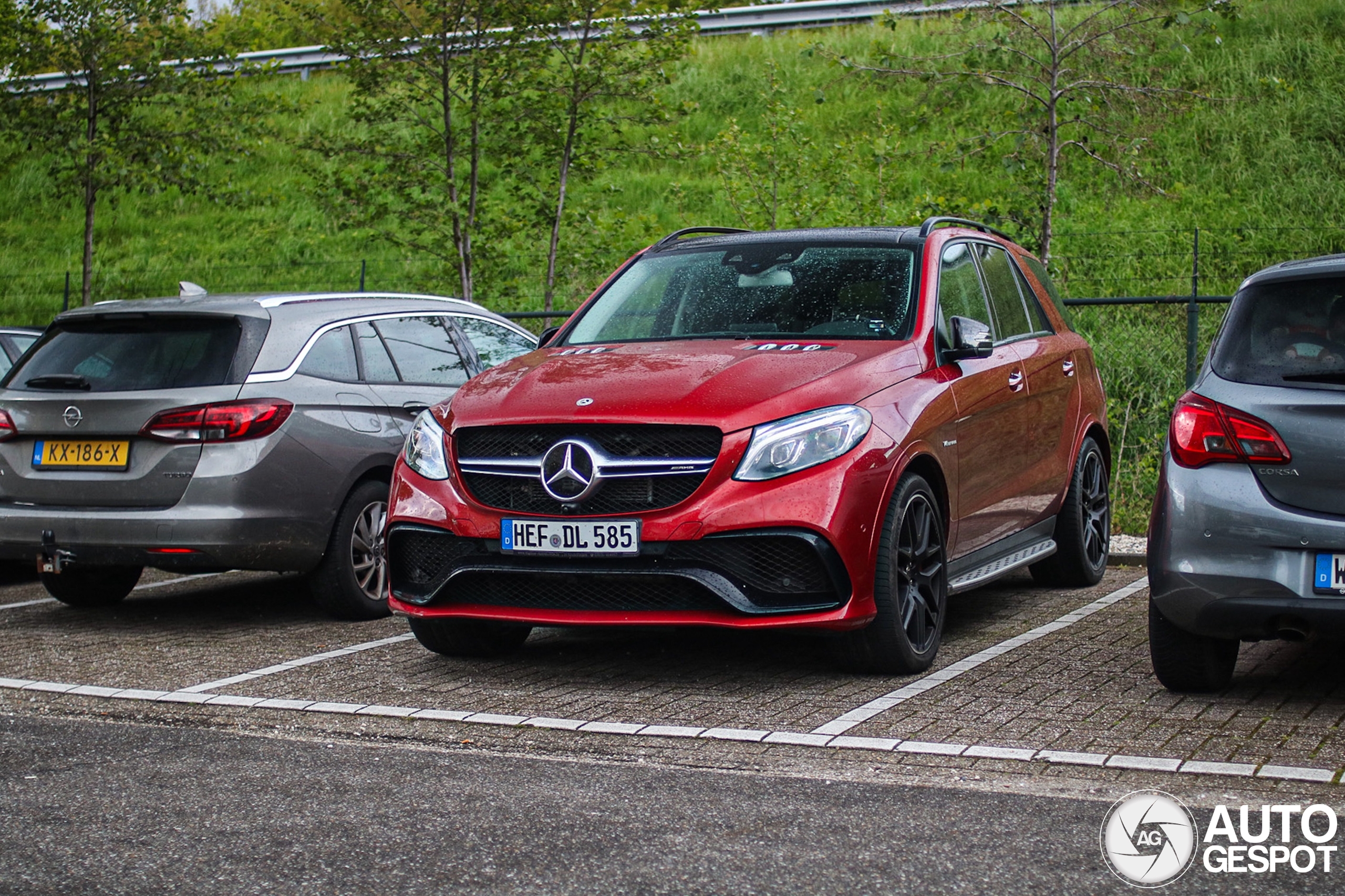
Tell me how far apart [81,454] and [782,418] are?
361 centimetres

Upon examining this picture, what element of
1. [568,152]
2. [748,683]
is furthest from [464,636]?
[568,152]

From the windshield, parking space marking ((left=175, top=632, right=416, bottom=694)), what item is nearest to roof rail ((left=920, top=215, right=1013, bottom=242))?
the windshield

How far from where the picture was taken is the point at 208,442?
7195 mm

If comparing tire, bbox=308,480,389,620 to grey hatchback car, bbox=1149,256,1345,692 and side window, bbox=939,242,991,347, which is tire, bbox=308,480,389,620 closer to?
side window, bbox=939,242,991,347

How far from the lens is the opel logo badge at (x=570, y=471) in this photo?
571 cm

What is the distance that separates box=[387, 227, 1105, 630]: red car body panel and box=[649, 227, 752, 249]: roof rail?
3.13ft

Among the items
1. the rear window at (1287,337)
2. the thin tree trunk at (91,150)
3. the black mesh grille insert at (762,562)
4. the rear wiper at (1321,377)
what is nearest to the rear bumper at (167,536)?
the black mesh grille insert at (762,562)

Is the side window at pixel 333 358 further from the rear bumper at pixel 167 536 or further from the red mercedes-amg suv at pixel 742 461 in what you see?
the red mercedes-amg suv at pixel 742 461

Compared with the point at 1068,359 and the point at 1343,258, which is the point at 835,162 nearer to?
the point at 1068,359

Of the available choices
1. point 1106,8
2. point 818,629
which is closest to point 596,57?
point 1106,8

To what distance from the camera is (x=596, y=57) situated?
13414mm

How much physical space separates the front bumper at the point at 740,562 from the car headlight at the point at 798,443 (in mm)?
37

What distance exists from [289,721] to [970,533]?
9.69 feet

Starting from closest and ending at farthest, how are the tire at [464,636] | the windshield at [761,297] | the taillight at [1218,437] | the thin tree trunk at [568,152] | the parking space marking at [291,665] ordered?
the taillight at [1218,437] < the parking space marking at [291,665] < the tire at [464,636] < the windshield at [761,297] < the thin tree trunk at [568,152]
